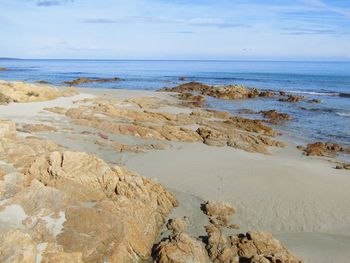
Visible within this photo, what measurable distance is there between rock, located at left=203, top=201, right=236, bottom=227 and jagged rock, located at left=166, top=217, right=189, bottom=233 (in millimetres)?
828

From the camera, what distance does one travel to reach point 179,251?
23.3 feet

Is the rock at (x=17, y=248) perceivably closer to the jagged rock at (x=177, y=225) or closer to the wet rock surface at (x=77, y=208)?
the wet rock surface at (x=77, y=208)

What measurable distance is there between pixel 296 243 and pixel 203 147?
306 inches

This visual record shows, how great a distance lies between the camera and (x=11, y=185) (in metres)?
7.80

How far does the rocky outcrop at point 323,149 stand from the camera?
16734 mm

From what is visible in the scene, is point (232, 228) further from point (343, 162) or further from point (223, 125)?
point (223, 125)

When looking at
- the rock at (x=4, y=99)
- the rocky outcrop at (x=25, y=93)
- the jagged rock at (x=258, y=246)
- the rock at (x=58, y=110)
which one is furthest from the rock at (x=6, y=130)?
the rocky outcrop at (x=25, y=93)

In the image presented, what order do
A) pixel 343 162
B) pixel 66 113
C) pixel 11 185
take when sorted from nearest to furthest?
pixel 11 185, pixel 343 162, pixel 66 113

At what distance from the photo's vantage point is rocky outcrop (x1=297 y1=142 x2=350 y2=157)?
16734 mm

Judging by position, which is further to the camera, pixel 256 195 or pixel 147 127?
pixel 147 127

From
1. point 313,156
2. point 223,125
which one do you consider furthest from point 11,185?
point 223,125

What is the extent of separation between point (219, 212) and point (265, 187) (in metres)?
2.57

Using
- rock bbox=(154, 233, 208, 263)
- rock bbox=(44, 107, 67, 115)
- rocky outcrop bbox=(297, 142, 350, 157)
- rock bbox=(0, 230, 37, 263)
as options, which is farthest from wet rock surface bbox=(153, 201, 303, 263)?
rock bbox=(44, 107, 67, 115)

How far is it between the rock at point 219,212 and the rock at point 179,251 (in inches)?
73.4
